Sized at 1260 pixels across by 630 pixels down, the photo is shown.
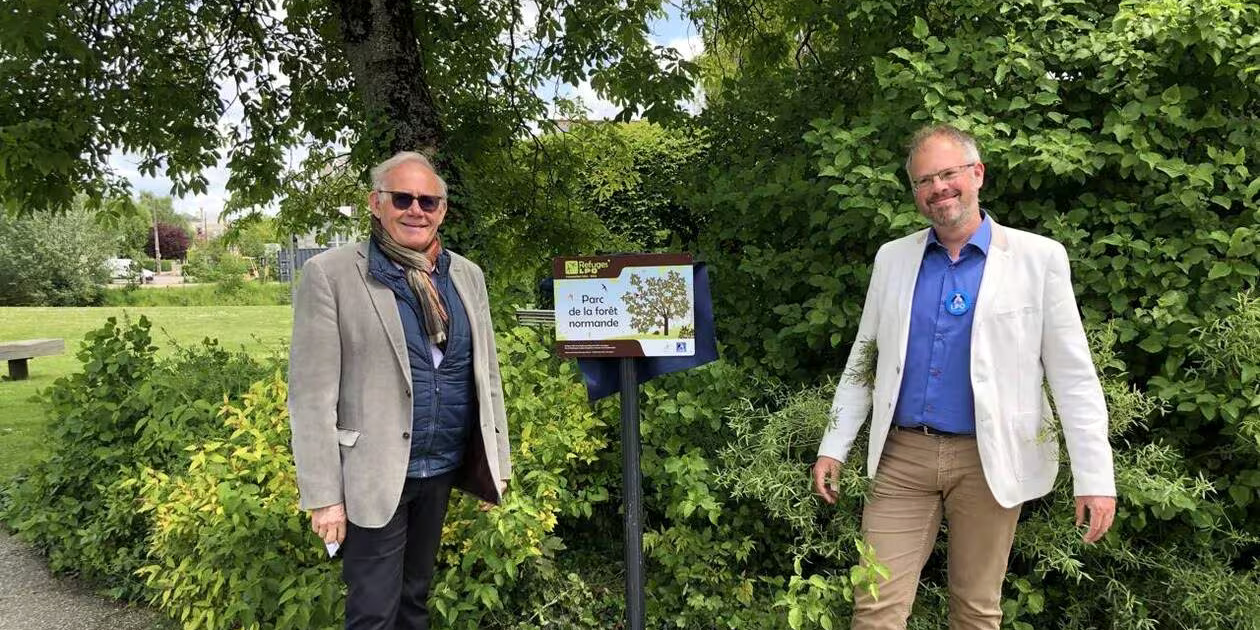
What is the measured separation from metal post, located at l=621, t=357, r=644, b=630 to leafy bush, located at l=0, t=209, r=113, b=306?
3876 centimetres

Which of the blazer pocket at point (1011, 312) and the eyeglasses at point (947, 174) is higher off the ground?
the eyeglasses at point (947, 174)

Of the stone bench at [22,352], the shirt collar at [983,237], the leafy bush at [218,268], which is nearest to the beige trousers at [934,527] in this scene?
the shirt collar at [983,237]

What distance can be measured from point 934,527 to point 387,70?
4.15 m

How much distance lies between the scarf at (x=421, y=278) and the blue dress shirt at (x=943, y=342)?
1415 mm

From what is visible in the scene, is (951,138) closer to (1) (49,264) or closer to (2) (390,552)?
(2) (390,552)

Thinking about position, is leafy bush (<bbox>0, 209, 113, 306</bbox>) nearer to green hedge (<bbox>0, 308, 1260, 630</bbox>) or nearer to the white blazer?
green hedge (<bbox>0, 308, 1260, 630</bbox>)

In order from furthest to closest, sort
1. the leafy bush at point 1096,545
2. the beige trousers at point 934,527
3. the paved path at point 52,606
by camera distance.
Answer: the paved path at point 52,606, the leafy bush at point 1096,545, the beige trousers at point 934,527

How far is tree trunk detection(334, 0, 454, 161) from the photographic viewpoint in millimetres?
4730

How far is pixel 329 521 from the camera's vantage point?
6.97 ft

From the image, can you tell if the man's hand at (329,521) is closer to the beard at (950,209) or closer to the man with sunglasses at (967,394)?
the man with sunglasses at (967,394)

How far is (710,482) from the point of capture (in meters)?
3.08

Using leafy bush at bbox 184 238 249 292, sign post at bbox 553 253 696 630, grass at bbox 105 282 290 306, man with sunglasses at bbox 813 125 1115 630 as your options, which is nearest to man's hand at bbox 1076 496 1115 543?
man with sunglasses at bbox 813 125 1115 630

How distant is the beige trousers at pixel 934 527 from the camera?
7.18ft

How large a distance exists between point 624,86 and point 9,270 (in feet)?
129
